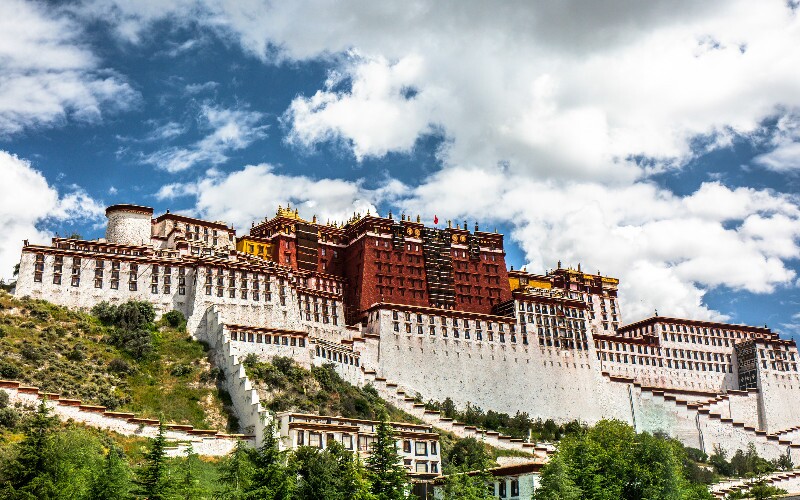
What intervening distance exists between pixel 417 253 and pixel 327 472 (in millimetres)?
59983

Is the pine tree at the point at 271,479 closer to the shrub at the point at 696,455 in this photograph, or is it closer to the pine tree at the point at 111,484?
the pine tree at the point at 111,484

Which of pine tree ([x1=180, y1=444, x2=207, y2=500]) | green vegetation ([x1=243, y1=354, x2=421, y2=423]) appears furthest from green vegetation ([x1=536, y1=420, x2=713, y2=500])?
pine tree ([x1=180, y1=444, x2=207, y2=500])

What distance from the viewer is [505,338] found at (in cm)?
11275

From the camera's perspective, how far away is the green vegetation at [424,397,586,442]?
10182 centimetres

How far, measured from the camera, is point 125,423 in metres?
71.9

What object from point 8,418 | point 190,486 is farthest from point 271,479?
point 8,418

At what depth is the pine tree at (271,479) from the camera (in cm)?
5588

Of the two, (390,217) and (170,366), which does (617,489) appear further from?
(390,217)

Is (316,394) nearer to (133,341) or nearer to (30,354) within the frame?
(133,341)

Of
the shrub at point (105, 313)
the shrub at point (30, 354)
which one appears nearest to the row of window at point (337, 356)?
the shrub at point (105, 313)

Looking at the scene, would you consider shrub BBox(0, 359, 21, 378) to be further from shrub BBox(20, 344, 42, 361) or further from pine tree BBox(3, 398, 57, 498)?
pine tree BBox(3, 398, 57, 498)

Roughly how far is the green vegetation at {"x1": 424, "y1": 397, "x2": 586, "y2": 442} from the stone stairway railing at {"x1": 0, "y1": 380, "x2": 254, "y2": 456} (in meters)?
31.8

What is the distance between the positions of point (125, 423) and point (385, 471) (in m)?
22.5

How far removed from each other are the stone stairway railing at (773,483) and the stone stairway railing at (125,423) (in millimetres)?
48165
